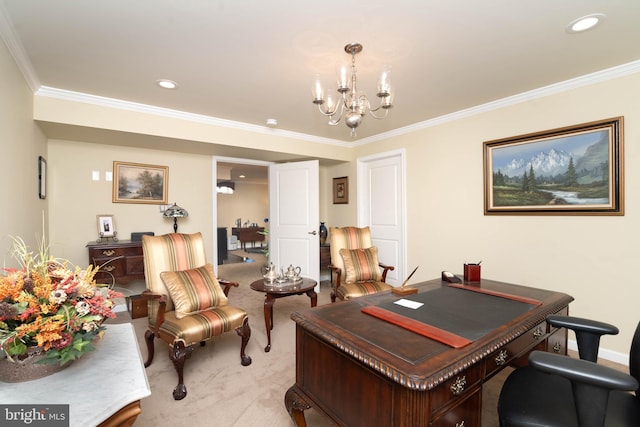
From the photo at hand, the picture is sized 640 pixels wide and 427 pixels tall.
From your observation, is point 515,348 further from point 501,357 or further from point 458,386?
point 458,386

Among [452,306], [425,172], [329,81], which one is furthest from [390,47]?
[425,172]

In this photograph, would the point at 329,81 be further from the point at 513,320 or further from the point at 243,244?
the point at 243,244

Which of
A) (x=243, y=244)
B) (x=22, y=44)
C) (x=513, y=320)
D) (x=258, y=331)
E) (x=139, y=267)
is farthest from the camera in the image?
(x=243, y=244)

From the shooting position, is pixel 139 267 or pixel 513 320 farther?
pixel 139 267

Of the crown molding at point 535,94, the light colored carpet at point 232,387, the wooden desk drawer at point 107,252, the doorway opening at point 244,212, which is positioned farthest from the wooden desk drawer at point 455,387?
the doorway opening at point 244,212

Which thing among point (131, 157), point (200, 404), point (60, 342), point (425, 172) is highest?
point (131, 157)

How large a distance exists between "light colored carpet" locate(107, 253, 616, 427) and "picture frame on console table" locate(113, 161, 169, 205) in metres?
1.67

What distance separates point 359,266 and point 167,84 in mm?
2663

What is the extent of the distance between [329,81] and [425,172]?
6.35 feet

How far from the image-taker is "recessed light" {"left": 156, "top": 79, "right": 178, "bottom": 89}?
2609mm

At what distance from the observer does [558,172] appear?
9.00 feet

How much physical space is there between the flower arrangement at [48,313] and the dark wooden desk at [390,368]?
2.77ft

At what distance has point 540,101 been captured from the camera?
9.30 ft

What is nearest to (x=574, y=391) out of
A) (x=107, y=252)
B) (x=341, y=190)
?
(x=107, y=252)
